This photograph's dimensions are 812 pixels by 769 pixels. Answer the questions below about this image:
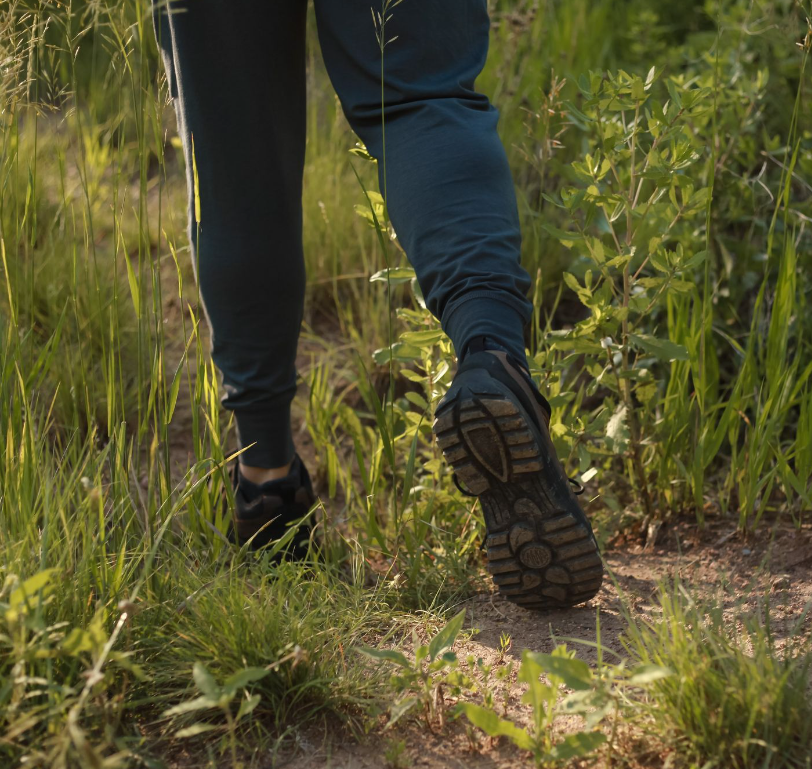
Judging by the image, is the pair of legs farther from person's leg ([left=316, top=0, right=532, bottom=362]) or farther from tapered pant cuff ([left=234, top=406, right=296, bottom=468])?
tapered pant cuff ([left=234, top=406, right=296, bottom=468])

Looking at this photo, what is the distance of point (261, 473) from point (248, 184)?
1.91 feet

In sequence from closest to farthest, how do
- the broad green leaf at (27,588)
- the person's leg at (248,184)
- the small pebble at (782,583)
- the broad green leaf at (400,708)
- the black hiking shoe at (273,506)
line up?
the broad green leaf at (27,588) < the broad green leaf at (400,708) < the person's leg at (248,184) < the small pebble at (782,583) < the black hiking shoe at (273,506)

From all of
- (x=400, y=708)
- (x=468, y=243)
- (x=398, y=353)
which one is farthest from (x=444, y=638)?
(x=398, y=353)

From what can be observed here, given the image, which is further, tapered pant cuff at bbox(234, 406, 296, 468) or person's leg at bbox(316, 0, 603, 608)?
tapered pant cuff at bbox(234, 406, 296, 468)

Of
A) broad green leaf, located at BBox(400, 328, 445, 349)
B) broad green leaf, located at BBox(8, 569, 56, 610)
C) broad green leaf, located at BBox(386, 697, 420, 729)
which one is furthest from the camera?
broad green leaf, located at BBox(400, 328, 445, 349)

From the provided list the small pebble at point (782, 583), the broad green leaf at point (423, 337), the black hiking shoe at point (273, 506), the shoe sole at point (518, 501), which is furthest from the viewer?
the black hiking shoe at point (273, 506)

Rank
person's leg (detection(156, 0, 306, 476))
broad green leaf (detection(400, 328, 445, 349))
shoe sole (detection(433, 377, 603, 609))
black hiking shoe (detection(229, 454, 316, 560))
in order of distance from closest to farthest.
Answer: shoe sole (detection(433, 377, 603, 609))
person's leg (detection(156, 0, 306, 476))
broad green leaf (detection(400, 328, 445, 349))
black hiking shoe (detection(229, 454, 316, 560))

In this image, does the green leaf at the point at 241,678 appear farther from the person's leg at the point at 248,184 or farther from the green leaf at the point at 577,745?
the person's leg at the point at 248,184

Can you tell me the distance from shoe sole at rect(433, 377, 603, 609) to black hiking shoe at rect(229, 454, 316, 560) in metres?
0.53

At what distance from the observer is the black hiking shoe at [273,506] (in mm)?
1840

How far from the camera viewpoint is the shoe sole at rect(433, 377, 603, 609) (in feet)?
4.27

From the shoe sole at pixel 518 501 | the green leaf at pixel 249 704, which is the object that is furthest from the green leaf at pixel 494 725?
the shoe sole at pixel 518 501

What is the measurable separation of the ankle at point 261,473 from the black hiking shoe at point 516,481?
541 millimetres

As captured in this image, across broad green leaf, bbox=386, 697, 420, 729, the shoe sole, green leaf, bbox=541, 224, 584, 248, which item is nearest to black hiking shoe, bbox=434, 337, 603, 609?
the shoe sole
